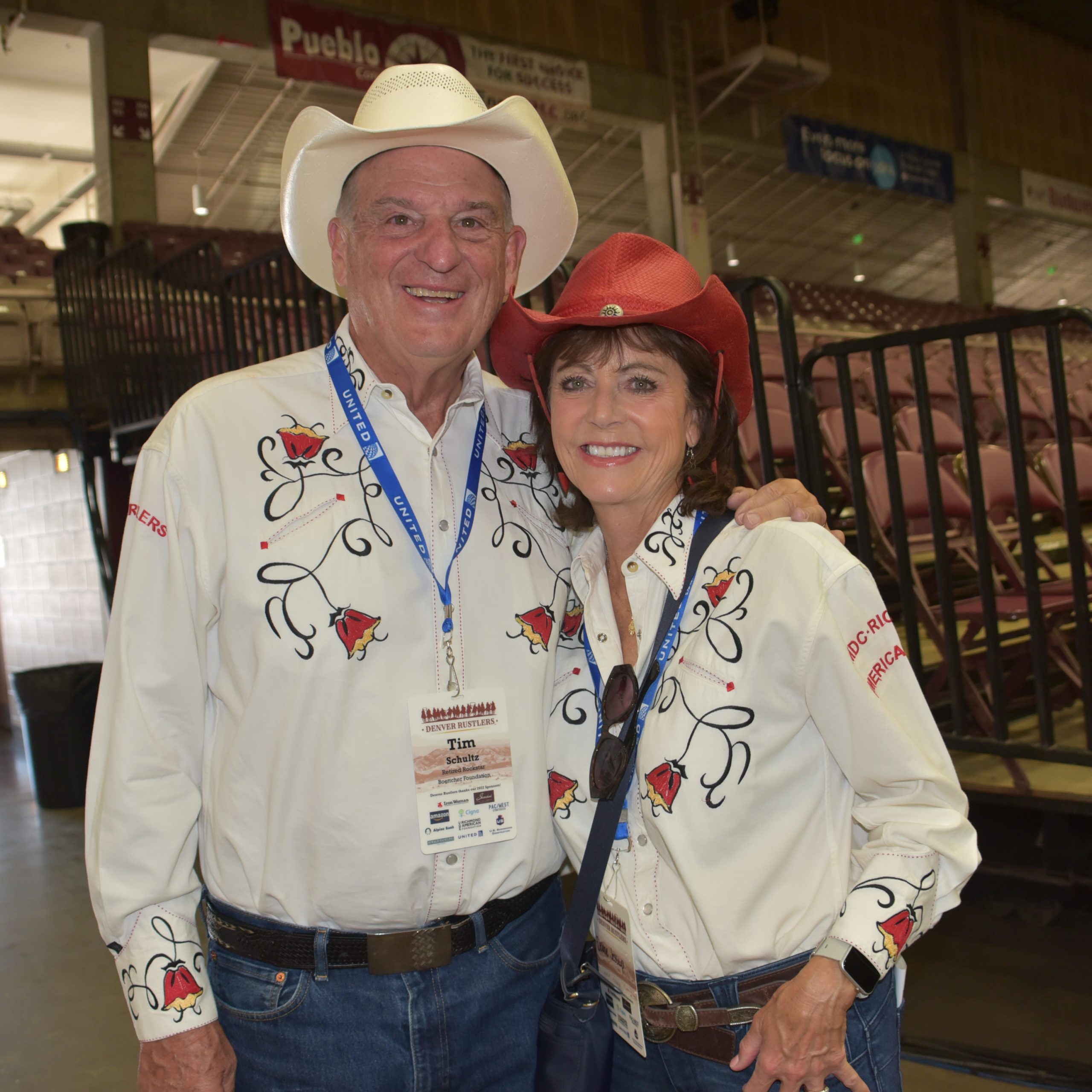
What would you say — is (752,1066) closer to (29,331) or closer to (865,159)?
(29,331)

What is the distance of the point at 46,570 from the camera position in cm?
840

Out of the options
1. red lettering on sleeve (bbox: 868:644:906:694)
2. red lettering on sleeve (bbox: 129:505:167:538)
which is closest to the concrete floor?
red lettering on sleeve (bbox: 868:644:906:694)

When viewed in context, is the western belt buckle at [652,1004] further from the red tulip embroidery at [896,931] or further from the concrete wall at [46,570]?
the concrete wall at [46,570]

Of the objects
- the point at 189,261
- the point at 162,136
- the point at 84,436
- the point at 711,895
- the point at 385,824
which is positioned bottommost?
the point at 711,895

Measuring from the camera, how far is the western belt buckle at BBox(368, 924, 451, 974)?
1318 millimetres

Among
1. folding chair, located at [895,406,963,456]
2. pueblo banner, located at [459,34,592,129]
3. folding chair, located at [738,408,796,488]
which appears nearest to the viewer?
folding chair, located at [738,408,796,488]

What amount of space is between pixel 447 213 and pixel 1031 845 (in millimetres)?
3164

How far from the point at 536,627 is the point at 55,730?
5344 millimetres

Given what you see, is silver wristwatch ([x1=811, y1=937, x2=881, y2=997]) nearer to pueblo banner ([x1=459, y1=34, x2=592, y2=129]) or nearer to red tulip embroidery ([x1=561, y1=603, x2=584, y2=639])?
red tulip embroidery ([x1=561, y1=603, x2=584, y2=639])

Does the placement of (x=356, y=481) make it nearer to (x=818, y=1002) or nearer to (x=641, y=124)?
(x=818, y=1002)

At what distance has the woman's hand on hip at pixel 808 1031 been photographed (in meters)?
1.18

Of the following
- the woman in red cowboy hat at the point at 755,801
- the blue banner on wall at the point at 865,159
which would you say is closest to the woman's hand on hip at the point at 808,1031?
the woman in red cowboy hat at the point at 755,801

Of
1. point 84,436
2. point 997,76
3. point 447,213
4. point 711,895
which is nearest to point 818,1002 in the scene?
point 711,895

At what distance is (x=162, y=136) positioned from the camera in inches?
549
